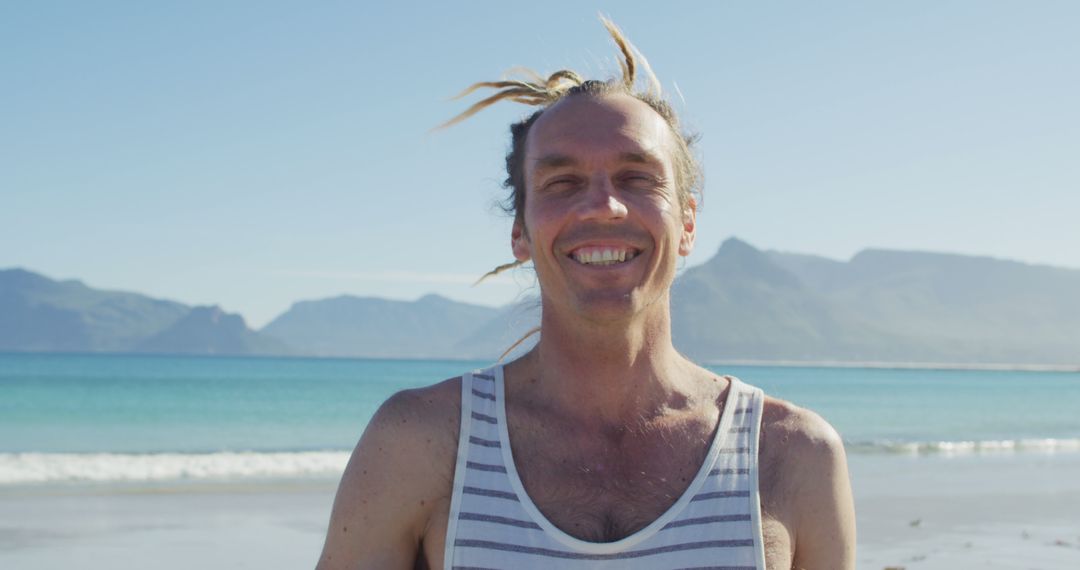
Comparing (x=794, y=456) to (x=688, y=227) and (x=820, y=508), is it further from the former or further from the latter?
(x=688, y=227)

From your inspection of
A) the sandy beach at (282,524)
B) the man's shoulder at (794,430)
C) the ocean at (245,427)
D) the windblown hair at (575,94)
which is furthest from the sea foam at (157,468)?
the man's shoulder at (794,430)

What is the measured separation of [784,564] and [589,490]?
1.20 ft

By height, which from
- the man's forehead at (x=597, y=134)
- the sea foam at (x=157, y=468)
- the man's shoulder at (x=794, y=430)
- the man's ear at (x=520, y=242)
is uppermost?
the man's forehead at (x=597, y=134)

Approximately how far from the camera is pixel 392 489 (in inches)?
73.7

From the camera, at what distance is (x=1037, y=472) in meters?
15.5

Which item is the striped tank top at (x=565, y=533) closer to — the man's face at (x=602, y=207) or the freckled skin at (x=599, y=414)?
the freckled skin at (x=599, y=414)

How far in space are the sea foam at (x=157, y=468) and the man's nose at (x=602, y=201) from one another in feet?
40.7

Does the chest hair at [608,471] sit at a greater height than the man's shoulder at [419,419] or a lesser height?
lesser

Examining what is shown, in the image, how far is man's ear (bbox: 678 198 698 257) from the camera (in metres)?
2.24

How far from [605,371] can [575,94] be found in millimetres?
554

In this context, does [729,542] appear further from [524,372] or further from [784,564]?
[524,372]

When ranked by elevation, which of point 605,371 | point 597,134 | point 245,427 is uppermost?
point 597,134

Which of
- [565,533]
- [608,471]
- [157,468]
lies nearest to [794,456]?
[608,471]

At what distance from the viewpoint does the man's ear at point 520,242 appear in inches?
87.2
